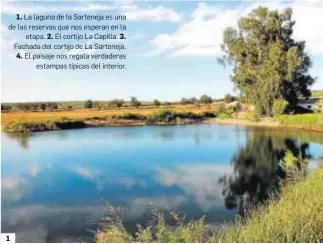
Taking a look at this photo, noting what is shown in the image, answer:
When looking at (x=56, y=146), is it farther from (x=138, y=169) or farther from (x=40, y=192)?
(x=40, y=192)

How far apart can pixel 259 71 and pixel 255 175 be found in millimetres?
16584

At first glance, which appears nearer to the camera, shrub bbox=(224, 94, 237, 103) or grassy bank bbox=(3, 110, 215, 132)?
grassy bank bbox=(3, 110, 215, 132)

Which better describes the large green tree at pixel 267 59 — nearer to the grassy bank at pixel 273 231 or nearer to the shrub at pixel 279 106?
the shrub at pixel 279 106

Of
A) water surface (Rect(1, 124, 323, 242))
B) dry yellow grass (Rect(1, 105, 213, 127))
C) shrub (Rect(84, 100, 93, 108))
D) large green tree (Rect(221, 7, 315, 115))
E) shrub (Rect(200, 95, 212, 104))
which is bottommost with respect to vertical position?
water surface (Rect(1, 124, 323, 242))

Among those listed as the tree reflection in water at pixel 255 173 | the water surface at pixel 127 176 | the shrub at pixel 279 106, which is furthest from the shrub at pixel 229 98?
the tree reflection in water at pixel 255 173

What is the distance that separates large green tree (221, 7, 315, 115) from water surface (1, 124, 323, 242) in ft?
21.5

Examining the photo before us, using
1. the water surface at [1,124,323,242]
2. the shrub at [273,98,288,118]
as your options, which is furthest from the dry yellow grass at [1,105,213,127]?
the shrub at [273,98,288,118]

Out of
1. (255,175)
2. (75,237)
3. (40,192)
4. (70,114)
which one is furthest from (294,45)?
(75,237)

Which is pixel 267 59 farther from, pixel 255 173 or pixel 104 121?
pixel 255 173

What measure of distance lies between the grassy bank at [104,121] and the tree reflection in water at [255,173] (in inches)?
288

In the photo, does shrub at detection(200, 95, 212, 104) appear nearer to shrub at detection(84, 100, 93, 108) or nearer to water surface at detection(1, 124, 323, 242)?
water surface at detection(1, 124, 323, 242)

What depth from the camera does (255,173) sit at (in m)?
11.4

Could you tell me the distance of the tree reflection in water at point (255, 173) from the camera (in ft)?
28.5

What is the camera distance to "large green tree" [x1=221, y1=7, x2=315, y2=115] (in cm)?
2595
